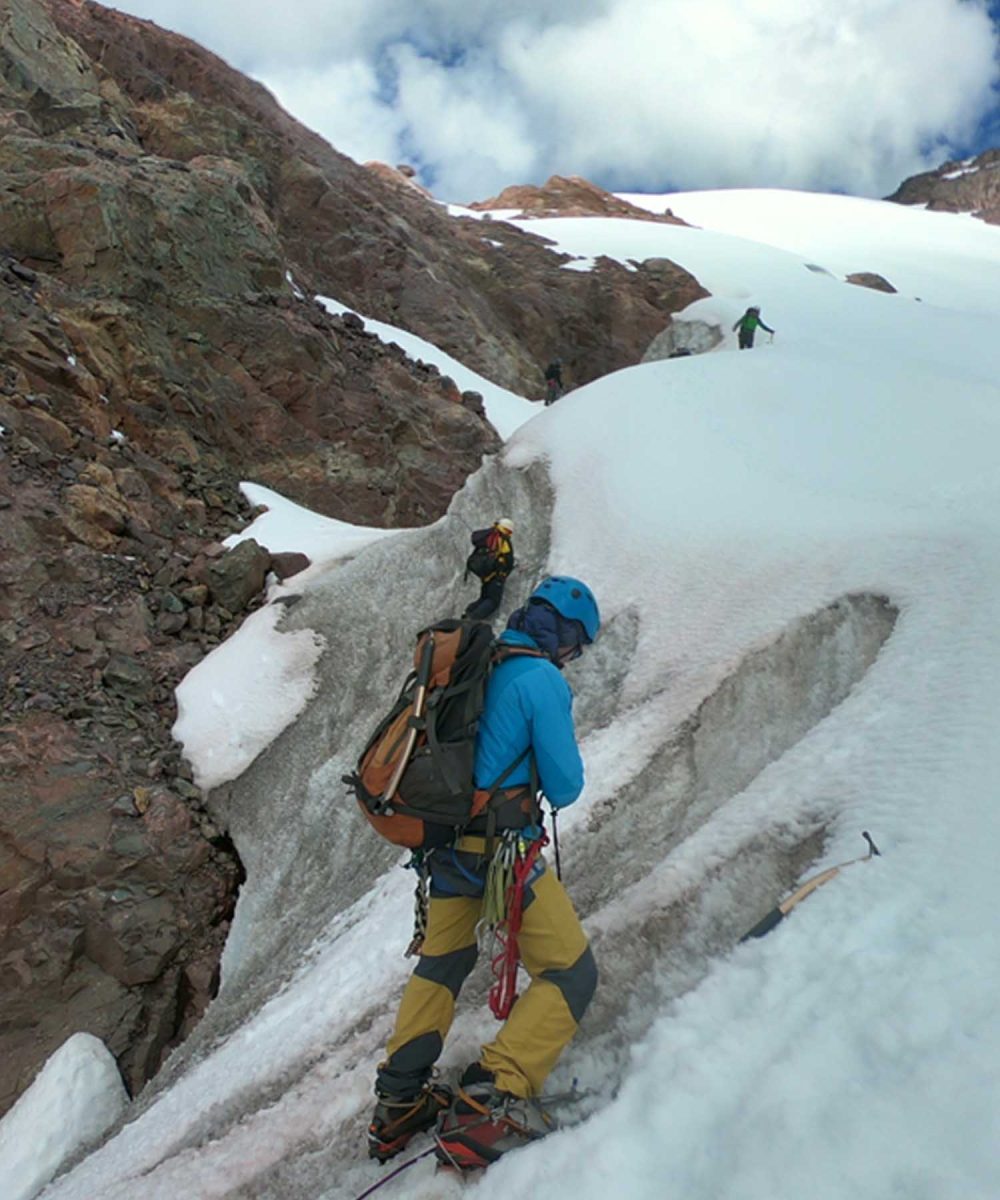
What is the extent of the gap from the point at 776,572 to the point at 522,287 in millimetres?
33497

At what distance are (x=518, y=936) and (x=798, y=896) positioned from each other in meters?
1.20

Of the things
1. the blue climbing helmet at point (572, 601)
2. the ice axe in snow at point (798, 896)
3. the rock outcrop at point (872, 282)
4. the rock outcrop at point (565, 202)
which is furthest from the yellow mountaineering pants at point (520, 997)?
the rock outcrop at point (565, 202)

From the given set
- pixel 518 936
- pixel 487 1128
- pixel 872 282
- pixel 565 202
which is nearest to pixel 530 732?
pixel 518 936

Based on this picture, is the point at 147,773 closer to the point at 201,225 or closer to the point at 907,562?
the point at 907,562

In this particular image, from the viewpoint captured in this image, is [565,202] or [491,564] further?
[565,202]

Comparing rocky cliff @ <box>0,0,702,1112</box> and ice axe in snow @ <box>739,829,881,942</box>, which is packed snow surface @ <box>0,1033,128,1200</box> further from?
ice axe in snow @ <box>739,829,881,942</box>

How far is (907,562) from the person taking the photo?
597cm

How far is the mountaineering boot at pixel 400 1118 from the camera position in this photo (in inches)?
122

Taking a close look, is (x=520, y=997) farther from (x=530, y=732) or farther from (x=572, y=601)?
(x=572, y=601)

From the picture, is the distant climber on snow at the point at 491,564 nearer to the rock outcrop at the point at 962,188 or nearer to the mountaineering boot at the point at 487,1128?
the mountaineering boot at the point at 487,1128

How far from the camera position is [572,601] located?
3568 millimetres

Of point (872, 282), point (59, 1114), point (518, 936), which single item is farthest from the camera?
point (872, 282)

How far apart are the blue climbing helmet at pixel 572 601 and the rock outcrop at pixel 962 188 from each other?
432 ft

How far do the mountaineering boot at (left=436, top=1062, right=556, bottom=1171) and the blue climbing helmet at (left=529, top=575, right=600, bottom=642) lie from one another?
1.97 m
